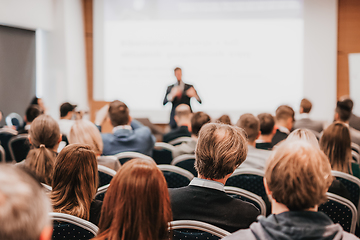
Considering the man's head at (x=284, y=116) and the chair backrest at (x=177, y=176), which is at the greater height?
the man's head at (x=284, y=116)

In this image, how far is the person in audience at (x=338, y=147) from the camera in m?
2.66

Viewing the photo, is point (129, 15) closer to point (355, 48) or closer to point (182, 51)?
point (182, 51)

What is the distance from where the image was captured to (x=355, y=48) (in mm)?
7762

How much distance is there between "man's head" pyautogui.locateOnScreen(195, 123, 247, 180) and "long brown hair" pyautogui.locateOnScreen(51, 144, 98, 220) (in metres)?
0.53

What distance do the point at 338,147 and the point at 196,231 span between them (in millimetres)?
1683

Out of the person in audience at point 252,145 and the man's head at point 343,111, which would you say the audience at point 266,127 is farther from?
the man's head at point 343,111

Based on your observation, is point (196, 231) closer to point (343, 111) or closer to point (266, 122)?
point (266, 122)

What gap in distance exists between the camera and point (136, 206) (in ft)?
3.97

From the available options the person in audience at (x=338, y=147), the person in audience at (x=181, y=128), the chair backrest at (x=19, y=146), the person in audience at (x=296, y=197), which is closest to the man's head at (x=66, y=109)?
the chair backrest at (x=19, y=146)

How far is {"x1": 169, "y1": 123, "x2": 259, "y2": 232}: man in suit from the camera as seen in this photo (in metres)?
1.54

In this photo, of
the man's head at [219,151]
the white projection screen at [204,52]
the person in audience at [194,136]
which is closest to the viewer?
the man's head at [219,151]

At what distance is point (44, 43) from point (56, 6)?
825 mm

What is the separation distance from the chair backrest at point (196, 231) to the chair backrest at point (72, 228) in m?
0.32

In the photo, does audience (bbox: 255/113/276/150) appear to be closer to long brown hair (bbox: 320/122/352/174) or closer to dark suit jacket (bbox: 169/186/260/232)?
long brown hair (bbox: 320/122/352/174)
